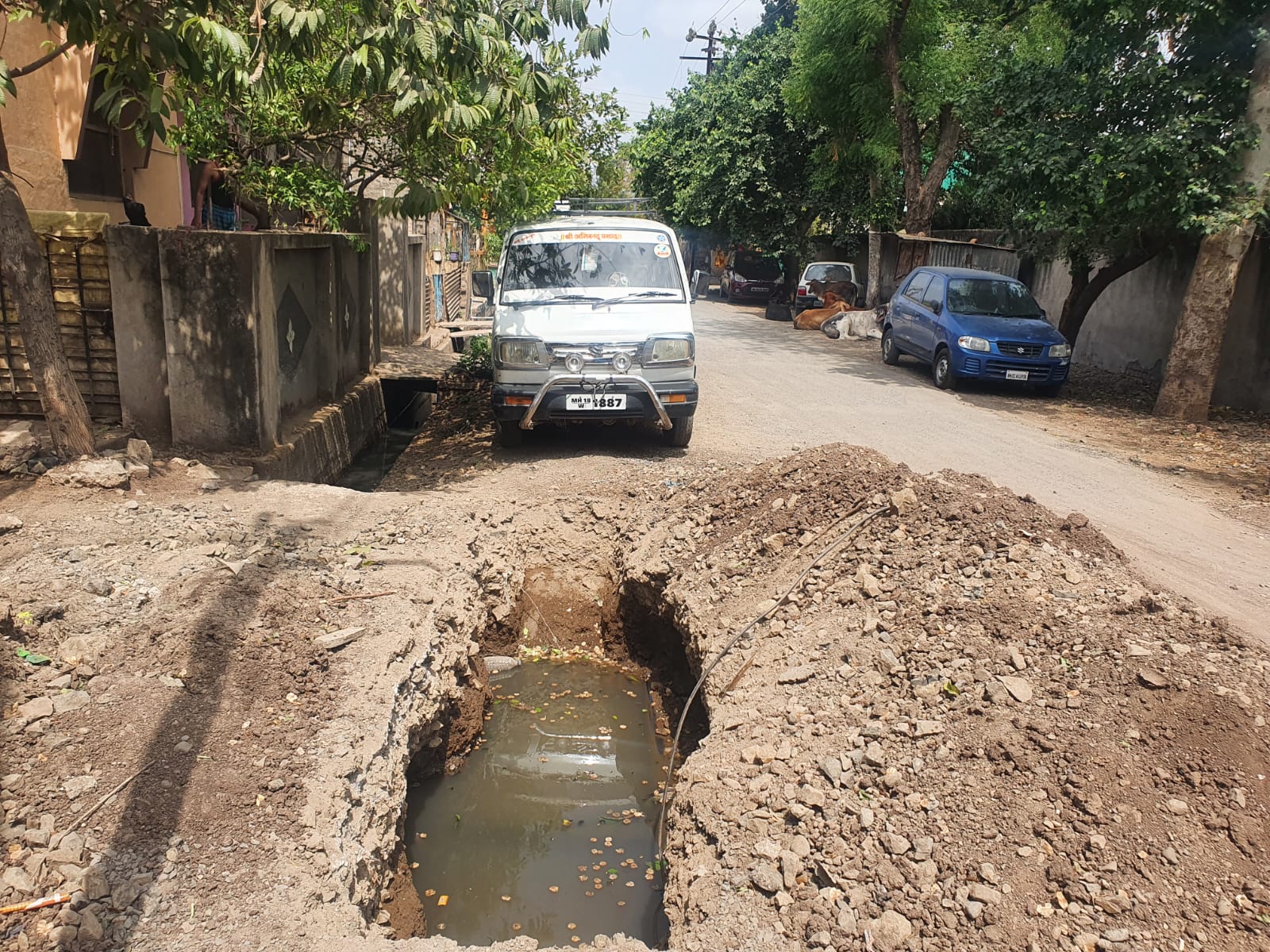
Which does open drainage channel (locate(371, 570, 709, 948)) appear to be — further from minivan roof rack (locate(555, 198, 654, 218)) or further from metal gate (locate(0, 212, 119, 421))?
minivan roof rack (locate(555, 198, 654, 218))

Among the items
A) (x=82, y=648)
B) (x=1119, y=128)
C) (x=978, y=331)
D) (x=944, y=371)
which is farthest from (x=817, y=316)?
(x=82, y=648)

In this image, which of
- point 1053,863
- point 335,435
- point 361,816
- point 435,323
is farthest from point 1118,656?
point 435,323

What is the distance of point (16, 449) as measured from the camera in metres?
6.45

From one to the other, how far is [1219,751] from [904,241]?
59.1 ft

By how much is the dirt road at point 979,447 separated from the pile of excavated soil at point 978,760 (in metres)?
1.39

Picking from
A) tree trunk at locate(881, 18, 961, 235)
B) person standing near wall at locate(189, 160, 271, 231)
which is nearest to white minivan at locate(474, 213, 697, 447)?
person standing near wall at locate(189, 160, 271, 231)

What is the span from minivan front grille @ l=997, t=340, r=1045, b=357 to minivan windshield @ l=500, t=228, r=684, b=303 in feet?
19.7

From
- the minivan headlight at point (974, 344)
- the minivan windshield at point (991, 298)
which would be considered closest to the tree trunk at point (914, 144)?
the minivan windshield at point (991, 298)

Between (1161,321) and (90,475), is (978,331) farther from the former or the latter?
(90,475)

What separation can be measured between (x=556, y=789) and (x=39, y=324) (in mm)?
4754

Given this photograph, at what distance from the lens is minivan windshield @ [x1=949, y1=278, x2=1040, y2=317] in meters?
13.4

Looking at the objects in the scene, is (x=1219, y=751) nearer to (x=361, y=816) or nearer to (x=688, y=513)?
(x=361, y=816)

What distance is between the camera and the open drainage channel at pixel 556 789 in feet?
15.0

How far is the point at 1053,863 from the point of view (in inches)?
135
